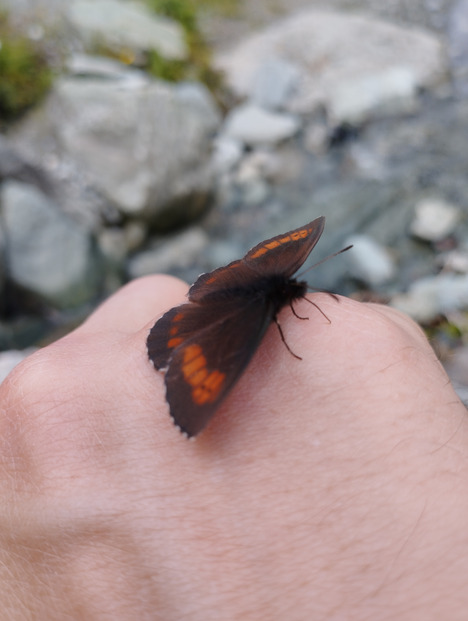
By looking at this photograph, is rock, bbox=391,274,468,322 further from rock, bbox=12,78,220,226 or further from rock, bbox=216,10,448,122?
rock, bbox=216,10,448,122

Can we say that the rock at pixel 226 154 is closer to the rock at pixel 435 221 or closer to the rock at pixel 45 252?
the rock at pixel 45 252

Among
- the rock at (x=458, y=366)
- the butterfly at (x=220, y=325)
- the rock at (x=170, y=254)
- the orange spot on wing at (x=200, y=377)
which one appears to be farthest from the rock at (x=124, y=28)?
the orange spot on wing at (x=200, y=377)

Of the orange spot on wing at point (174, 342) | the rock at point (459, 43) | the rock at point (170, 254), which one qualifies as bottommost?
the rock at point (170, 254)

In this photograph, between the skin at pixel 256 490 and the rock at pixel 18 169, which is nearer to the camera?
the skin at pixel 256 490

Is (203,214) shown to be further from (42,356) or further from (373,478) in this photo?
(373,478)

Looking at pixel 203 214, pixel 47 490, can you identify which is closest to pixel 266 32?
pixel 203 214

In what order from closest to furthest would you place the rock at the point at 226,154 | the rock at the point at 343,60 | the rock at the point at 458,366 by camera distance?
the rock at the point at 458,366, the rock at the point at 226,154, the rock at the point at 343,60
